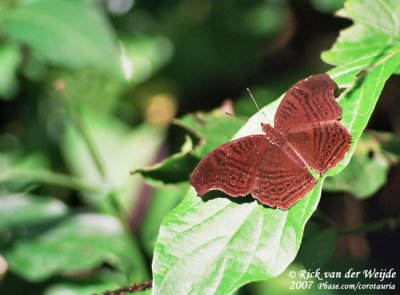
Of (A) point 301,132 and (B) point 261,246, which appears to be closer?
(B) point 261,246

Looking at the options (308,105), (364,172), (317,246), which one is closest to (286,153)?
(308,105)

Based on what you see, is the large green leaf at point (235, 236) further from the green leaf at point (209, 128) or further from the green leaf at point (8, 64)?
the green leaf at point (8, 64)

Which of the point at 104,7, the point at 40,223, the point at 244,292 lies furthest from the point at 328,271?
the point at 104,7

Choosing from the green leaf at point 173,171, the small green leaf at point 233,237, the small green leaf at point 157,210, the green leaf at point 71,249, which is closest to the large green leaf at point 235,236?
the small green leaf at point 233,237

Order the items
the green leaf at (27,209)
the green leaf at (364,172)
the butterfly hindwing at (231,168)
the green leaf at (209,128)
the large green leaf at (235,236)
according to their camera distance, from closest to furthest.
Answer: the large green leaf at (235,236) → the butterfly hindwing at (231,168) → the green leaf at (209,128) → the green leaf at (364,172) → the green leaf at (27,209)

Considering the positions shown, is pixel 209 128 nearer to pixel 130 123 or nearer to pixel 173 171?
pixel 173 171

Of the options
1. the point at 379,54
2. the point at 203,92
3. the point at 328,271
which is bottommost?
the point at 203,92

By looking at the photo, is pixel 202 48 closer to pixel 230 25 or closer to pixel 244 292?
pixel 230 25
